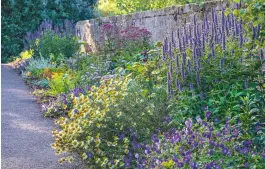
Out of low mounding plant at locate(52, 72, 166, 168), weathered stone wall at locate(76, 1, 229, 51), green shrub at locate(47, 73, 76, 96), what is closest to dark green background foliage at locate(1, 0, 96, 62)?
weathered stone wall at locate(76, 1, 229, 51)

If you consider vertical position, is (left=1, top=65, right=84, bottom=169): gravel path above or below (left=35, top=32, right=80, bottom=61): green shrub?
below

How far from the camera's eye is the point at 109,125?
13.7 feet

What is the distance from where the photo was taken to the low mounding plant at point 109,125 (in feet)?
12.9

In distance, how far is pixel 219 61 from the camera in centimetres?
466

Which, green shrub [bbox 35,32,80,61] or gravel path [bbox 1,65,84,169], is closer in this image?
gravel path [bbox 1,65,84,169]

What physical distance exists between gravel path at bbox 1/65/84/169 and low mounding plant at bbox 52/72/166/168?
0.23 metres

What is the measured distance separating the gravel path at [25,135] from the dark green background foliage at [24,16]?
8748 mm

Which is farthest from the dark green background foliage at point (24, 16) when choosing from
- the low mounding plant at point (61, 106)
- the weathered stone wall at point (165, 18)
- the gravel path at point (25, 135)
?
the low mounding plant at point (61, 106)

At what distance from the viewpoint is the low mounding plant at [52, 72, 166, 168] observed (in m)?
3.92

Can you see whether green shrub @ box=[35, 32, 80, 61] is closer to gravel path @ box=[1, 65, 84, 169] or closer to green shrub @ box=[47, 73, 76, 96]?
gravel path @ box=[1, 65, 84, 169]

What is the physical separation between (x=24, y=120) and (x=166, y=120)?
236cm

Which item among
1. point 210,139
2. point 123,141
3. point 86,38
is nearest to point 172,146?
point 210,139

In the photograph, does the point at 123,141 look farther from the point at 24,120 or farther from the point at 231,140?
the point at 24,120

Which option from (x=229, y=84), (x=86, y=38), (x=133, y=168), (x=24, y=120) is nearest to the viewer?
(x=133, y=168)
